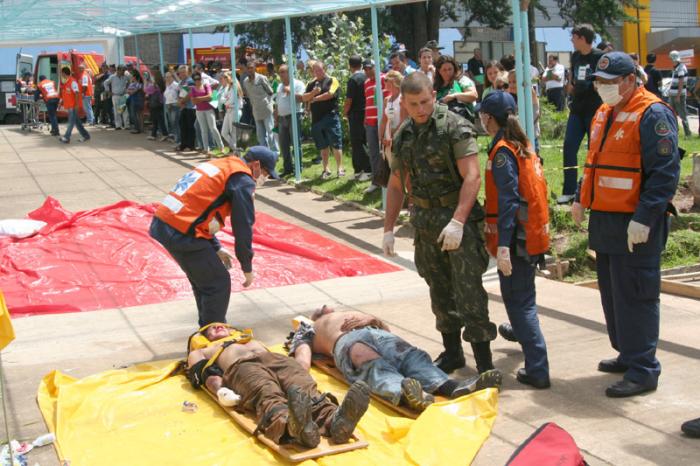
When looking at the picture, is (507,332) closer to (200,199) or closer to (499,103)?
(499,103)

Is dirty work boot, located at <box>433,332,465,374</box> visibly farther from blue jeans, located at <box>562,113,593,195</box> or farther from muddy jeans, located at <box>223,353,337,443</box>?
blue jeans, located at <box>562,113,593,195</box>

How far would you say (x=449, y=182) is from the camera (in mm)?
5227

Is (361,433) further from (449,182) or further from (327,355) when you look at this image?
(449,182)

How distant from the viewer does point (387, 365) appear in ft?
16.4

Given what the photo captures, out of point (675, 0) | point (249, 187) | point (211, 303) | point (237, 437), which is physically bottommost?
point (237, 437)

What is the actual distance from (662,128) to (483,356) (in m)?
1.71

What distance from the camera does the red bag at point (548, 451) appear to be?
3490mm

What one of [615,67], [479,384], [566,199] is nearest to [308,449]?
[479,384]

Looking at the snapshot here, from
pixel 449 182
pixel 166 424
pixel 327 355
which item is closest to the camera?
pixel 166 424

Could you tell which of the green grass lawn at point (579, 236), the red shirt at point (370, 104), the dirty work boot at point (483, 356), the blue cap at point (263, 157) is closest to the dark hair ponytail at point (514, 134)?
the dirty work boot at point (483, 356)

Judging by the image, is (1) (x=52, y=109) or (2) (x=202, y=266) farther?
(1) (x=52, y=109)

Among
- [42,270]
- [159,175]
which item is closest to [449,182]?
[42,270]

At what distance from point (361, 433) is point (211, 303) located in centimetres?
190

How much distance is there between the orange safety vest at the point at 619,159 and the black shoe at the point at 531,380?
1071mm
